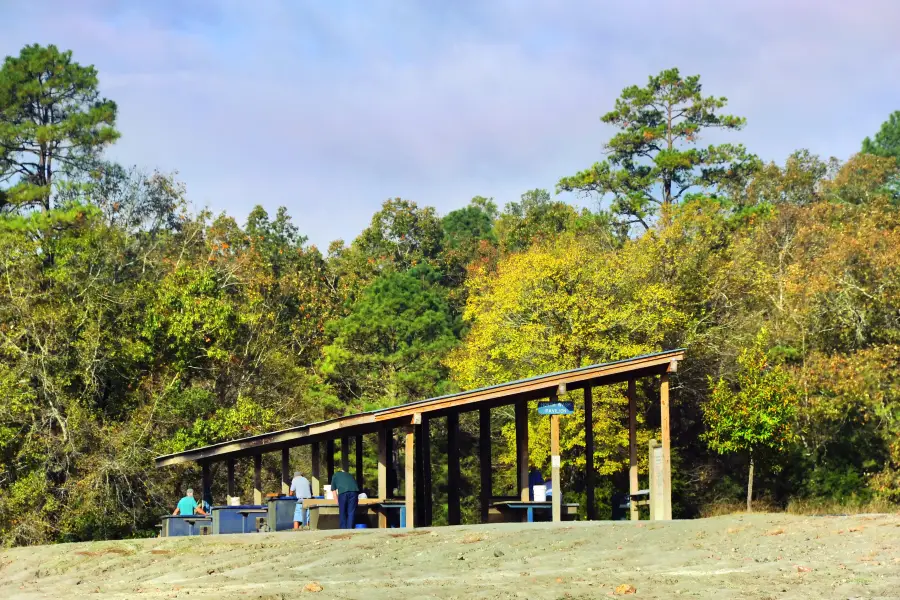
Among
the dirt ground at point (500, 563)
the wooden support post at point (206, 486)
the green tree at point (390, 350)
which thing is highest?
the green tree at point (390, 350)

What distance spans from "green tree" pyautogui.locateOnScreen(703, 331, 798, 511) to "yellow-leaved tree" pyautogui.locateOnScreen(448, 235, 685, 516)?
236cm

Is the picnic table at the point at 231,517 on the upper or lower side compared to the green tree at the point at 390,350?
lower

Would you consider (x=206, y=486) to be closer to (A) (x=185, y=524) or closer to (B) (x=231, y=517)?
(A) (x=185, y=524)

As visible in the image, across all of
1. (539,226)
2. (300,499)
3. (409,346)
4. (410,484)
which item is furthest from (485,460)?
(539,226)

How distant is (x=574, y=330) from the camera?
3506cm

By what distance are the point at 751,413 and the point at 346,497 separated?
1733cm

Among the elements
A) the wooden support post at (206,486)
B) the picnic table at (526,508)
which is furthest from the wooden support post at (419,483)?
the wooden support post at (206,486)

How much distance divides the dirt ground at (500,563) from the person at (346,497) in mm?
1769

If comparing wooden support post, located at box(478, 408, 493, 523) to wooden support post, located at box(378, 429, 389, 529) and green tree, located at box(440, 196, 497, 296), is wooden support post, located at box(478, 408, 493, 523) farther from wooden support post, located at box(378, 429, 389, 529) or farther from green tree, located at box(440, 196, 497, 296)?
green tree, located at box(440, 196, 497, 296)

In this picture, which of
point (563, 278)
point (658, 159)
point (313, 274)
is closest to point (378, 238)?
point (313, 274)

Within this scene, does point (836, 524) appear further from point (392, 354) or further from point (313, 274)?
point (313, 274)

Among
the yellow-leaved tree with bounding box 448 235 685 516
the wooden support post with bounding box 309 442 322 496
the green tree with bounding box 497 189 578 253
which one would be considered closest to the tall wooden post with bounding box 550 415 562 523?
the wooden support post with bounding box 309 442 322 496

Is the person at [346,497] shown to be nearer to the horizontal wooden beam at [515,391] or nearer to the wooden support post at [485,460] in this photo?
the horizontal wooden beam at [515,391]

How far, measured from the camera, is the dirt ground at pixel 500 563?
39.5 feet
